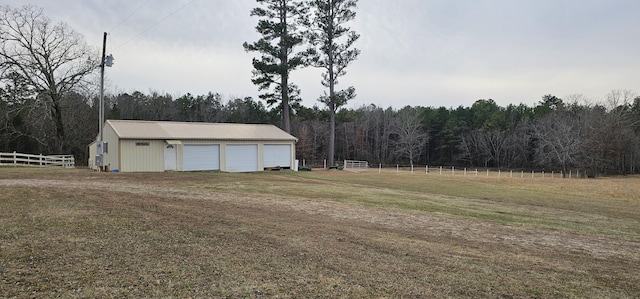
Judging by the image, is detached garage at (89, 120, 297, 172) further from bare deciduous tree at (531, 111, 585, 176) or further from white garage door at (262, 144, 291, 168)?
bare deciduous tree at (531, 111, 585, 176)

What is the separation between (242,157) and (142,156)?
22.8 ft

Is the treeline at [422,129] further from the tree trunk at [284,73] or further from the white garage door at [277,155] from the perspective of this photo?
the white garage door at [277,155]

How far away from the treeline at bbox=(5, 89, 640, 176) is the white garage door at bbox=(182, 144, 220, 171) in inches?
451

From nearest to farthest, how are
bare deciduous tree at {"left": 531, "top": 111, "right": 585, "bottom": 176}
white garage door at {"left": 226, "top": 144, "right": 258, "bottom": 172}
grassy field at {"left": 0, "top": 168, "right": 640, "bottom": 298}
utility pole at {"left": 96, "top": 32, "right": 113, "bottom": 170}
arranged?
grassy field at {"left": 0, "top": 168, "right": 640, "bottom": 298}
utility pole at {"left": 96, "top": 32, "right": 113, "bottom": 170}
white garage door at {"left": 226, "top": 144, "right": 258, "bottom": 172}
bare deciduous tree at {"left": 531, "top": 111, "right": 585, "bottom": 176}

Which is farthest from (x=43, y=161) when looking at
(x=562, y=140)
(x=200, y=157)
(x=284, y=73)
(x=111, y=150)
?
(x=562, y=140)

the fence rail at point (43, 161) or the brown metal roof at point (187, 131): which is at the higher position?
the brown metal roof at point (187, 131)

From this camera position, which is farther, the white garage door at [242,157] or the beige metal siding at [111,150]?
the white garage door at [242,157]

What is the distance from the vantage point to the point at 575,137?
166 ft

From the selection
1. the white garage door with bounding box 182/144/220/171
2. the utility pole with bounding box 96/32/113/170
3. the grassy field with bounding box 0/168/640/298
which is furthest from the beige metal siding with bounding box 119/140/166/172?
the grassy field with bounding box 0/168/640/298

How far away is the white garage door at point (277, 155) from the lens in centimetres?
3083

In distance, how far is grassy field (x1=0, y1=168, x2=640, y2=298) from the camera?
4664 mm

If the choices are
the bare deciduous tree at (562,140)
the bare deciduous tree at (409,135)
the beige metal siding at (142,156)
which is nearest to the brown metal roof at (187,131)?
the beige metal siding at (142,156)

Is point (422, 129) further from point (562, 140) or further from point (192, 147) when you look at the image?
point (192, 147)

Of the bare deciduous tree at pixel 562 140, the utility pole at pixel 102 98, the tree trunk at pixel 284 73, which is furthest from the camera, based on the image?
the bare deciduous tree at pixel 562 140
